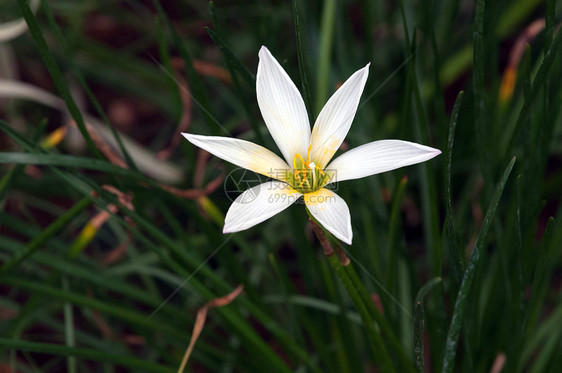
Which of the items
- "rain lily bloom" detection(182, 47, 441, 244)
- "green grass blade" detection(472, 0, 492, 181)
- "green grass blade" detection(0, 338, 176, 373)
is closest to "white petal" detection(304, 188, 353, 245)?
"rain lily bloom" detection(182, 47, 441, 244)

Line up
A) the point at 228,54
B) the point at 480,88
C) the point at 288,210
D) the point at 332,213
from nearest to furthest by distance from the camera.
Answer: the point at 332,213 < the point at 228,54 < the point at 480,88 < the point at 288,210

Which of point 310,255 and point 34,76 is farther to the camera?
point 34,76

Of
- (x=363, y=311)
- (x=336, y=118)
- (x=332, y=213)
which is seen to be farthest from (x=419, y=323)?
(x=336, y=118)

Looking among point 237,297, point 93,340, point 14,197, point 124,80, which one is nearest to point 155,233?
point 237,297

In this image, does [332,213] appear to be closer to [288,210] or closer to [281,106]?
[281,106]

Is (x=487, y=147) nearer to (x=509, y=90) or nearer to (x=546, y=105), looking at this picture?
(x=546, y=105)

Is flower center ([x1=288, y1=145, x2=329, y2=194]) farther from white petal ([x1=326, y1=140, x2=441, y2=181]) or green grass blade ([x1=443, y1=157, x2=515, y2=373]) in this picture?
green grass blade ([x1=443, y1=157, x2=515, y2=373])

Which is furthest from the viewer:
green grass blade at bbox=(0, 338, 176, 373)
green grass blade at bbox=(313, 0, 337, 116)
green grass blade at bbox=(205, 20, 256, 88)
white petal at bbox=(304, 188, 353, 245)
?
green grass blade at bbox=(313, 0, 337, 116)
